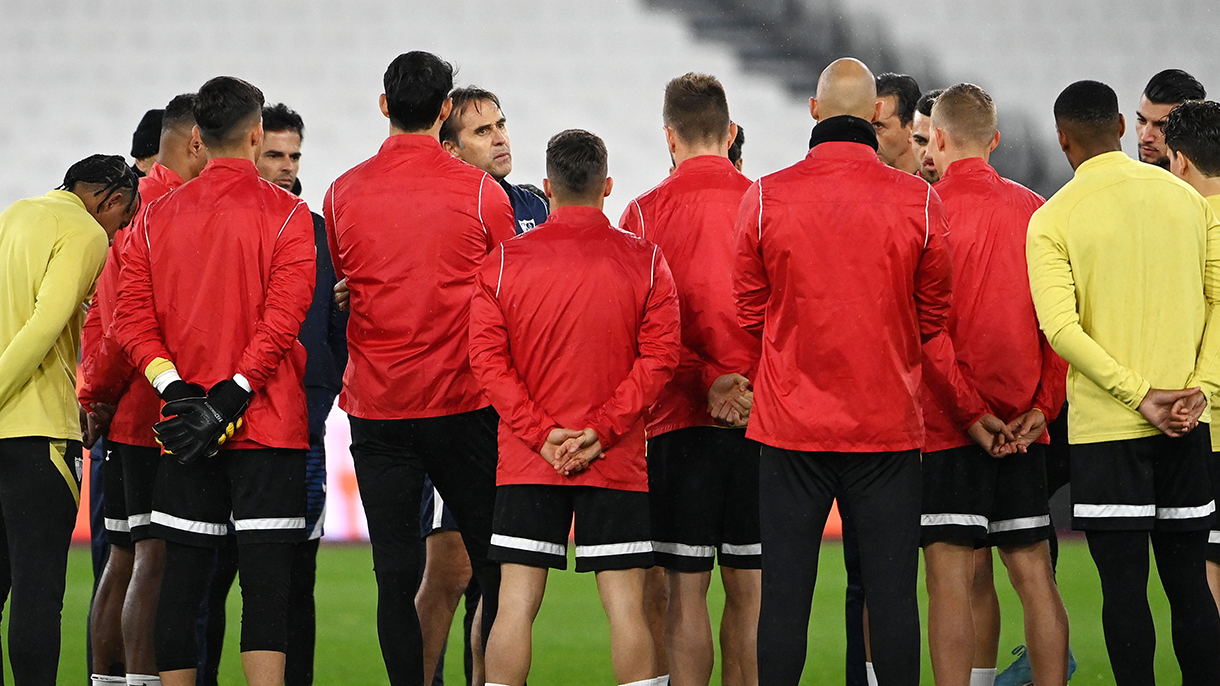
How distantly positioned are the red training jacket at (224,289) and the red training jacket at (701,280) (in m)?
0.94

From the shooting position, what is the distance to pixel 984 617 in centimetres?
359

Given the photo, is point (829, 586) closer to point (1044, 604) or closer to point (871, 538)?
point (1044, 604)

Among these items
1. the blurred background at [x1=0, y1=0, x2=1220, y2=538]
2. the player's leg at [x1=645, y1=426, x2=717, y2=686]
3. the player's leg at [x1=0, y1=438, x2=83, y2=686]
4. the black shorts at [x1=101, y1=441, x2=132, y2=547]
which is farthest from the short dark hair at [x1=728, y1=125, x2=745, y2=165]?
the blurred background at [x1=0, y1=0, x2=1220, y2=538]

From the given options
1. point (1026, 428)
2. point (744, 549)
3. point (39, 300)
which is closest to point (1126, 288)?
point (1026, 428)

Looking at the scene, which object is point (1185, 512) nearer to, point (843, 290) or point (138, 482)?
point (843, 290)

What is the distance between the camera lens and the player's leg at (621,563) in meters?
3.03

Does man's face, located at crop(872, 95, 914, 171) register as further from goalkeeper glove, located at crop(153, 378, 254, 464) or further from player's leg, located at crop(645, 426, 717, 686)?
goalkeeper glove, located at crop(153, 378, 254, 464)

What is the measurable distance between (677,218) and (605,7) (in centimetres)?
592

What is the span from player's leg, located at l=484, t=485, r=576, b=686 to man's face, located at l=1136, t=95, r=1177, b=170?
2.38 metres

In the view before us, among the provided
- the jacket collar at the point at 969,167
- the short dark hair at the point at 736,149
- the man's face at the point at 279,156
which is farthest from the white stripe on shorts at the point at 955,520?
the man's face at the point at 279,156

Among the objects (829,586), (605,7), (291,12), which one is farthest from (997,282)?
(291,12)

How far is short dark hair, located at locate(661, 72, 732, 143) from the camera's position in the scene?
3439mm

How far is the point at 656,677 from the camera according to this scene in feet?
10.1

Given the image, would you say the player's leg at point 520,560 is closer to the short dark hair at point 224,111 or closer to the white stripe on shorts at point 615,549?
the white stripe on shorts at point 615,549
